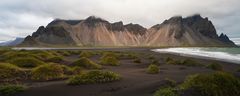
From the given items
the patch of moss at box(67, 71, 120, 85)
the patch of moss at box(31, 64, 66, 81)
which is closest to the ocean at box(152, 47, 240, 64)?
the patch of moss at box(67, 71, 120, 85)

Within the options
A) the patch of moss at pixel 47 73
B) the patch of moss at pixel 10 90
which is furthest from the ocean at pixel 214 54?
the patch of moss at pixel 10 90

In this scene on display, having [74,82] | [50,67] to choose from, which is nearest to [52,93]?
[74,82]

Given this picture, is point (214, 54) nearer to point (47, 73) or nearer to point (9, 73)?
point (47, 73)

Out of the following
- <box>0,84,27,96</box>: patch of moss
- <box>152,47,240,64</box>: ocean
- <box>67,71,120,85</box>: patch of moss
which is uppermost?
<box>67,71,120,85</box>: patch of moss

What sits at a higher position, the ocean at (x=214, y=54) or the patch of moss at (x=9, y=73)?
the patch of moss at (x=9, y=73)

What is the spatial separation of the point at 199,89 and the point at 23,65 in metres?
14.0

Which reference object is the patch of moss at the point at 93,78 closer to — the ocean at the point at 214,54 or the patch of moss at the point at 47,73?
the patch of moss at the point at 47,73

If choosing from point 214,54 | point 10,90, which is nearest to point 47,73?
point 10,90

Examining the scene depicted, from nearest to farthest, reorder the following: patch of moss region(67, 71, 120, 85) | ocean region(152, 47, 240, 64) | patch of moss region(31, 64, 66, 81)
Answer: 1. patch of moss region(67, 71, 120, 85)
2. patch of moss region(31, 64, 66, 81)
3. ocean region(152, 47, 240, 64)

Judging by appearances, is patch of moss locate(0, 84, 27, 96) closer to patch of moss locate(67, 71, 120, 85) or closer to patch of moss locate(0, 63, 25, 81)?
patch of moss locate(67, 71, 120, 85)

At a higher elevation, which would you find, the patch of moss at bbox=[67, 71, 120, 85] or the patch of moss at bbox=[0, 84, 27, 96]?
the patch of moss at bbox=[67, 71, 120, 85]

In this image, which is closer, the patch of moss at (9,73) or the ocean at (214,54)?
the patch of moss at (9,73)

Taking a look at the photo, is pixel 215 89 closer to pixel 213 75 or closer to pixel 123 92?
A: pixel 213 75

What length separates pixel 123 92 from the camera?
10.6m
